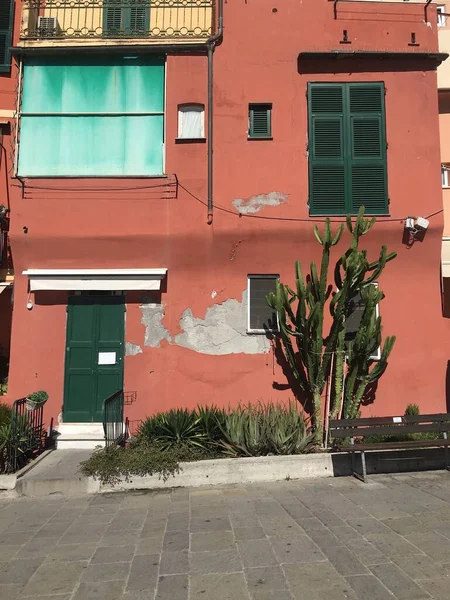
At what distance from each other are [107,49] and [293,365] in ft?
24.2

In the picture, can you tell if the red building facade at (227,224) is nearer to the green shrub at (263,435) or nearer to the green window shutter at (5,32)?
the green shrub at (263,435)

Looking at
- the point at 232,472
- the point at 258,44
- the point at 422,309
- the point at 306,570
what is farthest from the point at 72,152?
the point at 306,570

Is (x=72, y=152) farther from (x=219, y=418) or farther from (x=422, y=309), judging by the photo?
(x=422, y=309)

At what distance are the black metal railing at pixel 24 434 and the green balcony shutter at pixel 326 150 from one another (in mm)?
6473

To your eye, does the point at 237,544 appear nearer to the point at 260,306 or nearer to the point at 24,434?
the point at 24,434

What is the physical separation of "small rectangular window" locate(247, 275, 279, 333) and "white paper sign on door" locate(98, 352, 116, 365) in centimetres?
269

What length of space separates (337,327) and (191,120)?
17.0 feet

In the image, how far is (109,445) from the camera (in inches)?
283

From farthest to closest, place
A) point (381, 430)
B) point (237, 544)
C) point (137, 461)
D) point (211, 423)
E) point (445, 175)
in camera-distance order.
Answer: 1. point (445, 175)
2. point (211, 423)
3. point (381, 430)
4. point (137, 461)
5. point (237, 544)

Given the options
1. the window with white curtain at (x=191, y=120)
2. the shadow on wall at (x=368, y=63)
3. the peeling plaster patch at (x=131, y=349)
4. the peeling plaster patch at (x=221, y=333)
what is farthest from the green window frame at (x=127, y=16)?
the peeling plaster patch at (x=131, y=349)

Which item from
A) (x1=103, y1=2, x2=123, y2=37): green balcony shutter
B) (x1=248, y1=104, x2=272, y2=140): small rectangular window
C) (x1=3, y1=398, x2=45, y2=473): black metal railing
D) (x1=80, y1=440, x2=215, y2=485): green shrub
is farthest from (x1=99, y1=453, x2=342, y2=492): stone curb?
(x1=103, y1=2, x2=123, y2=37): green balcony shutter

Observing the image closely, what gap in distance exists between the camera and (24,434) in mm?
7352

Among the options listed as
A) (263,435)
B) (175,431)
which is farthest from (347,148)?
(175,431)

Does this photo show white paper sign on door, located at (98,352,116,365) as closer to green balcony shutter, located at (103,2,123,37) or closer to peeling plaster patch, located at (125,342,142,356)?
peeling plaster patch, located at (125,342,142,356)
